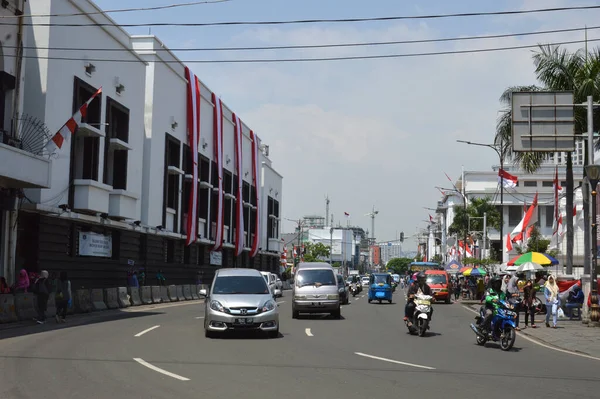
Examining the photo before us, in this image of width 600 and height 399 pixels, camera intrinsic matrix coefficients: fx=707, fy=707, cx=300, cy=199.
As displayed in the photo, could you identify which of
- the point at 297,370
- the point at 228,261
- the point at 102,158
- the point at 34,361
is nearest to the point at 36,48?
the point at 102,158

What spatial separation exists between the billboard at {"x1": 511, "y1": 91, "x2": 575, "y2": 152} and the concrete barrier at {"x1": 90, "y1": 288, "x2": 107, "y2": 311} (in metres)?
18.2

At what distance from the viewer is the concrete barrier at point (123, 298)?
33188mm

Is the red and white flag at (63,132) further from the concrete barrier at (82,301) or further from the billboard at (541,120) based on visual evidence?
the billboard at (541,120)

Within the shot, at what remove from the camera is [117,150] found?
129ft

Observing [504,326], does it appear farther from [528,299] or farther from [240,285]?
[528,299]

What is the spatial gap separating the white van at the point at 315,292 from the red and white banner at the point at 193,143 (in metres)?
25.5

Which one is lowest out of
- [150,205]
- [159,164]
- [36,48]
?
[150,205]

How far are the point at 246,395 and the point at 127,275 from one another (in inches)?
1235

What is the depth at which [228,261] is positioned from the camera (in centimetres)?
6675

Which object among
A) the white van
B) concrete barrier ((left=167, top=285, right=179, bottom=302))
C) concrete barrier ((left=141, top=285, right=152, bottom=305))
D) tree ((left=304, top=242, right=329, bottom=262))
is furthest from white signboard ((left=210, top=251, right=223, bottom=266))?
tree ((left=304, top=242, right=329, bottom=262))

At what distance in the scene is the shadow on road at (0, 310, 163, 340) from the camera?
19.9m

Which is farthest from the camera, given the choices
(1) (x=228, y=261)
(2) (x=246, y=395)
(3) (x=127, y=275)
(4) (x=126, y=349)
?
(1) (x=228, y=261)

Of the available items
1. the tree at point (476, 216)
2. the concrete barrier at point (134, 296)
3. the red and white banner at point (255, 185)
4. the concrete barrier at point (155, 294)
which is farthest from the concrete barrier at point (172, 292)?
the tree at point (476, 216)

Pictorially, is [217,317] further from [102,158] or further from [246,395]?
[102,158]
